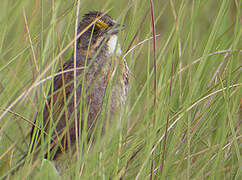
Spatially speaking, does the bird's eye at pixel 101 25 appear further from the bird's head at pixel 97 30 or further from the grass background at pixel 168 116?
the grass background at pixel 168 116

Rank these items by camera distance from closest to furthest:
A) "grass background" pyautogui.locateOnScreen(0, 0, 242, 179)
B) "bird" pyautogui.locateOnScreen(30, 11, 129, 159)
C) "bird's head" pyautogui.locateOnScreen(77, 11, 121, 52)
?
1. "grass background" pyautogui.locateOnScreen(0, 0, 242, 179)
2. "bird" pyautogui.locateOnScreen(30, 11, 129, 159)
3. "bird's head" pyautogui.locateOnScreen(77, 11, 121, 52)

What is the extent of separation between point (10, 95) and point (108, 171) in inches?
29.4

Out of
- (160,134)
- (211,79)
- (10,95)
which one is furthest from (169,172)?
(10,95)

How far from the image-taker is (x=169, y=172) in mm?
2023

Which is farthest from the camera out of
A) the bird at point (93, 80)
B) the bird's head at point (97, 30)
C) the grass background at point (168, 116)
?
the bird's head at point (97, 30)

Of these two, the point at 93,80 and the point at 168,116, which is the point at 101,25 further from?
the point at 168,116

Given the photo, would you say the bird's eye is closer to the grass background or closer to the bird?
the bird

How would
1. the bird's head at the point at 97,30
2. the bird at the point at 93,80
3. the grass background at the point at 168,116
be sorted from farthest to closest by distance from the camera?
1. the bird's head at the point at 97,30
2. the bird at the point at 93,80
3. the grass background at the point at 168,116

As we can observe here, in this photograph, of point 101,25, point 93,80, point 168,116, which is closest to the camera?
point 168,116

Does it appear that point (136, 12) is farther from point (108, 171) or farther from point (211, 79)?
point (108, 171)

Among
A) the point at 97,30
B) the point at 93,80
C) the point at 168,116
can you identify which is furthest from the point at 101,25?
the point at 168,116

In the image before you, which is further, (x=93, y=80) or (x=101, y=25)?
(x=101, y=25)

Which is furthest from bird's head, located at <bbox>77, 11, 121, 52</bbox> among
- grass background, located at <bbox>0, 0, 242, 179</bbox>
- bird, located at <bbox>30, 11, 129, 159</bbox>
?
grass background, located at <bbox>0, 0, 242, 179</bbox>

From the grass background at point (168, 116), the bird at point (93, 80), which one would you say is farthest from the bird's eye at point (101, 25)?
the grass background at point (168, 116)
